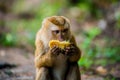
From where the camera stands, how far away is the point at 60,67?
26.0 ft

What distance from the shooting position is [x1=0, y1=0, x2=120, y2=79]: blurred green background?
494 inches

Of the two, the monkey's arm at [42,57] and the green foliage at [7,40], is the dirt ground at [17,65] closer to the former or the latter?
the green foliage at [7,40]

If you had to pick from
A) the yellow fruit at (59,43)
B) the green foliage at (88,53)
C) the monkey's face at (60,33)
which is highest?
the monkey's face at (60,33)

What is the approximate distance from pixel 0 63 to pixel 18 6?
12158mm

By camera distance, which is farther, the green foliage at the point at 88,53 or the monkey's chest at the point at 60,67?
the green foliage at the point at 88,53

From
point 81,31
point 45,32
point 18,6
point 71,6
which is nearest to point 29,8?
point 18,6

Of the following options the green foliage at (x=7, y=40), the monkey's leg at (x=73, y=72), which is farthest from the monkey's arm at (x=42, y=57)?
the green foliage at (x=7, y=40)

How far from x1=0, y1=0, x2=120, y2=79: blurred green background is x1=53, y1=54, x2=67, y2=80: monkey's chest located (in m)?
2.83

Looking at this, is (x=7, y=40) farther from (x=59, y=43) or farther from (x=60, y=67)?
(x=59, y=43)

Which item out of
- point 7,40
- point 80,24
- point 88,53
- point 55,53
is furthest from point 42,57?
point 80,24

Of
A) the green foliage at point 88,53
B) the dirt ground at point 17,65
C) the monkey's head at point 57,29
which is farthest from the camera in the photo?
the green foliage at point 88,53

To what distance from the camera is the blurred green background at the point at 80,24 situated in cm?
1254

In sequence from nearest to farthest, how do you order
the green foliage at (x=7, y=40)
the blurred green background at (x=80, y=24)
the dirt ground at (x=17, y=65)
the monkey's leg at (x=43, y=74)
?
the monkey's leg at (x=43, y=74)
the dirt ground at (x=17, y=65)
the blurred green background at (x=80, y=24)
the green foliage at (x=7, y=40)

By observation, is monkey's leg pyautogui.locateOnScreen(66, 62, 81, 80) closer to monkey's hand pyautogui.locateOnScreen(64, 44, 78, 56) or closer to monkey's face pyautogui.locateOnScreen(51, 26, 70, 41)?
monkey's hand pyautogui.locateOnScreen(64, 44, 78, 56)
